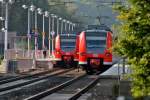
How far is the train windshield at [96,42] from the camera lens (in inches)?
1469

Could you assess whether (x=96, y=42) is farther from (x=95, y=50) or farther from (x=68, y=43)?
(x=68, y=43)

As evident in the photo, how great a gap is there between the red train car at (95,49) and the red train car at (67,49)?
32.3 ft

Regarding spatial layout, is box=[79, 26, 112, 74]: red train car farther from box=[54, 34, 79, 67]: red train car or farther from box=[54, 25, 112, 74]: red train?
box=[54, 34, 79, 67]: red train car

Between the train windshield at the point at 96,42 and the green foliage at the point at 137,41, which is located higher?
the train windshield at the point at 96,42

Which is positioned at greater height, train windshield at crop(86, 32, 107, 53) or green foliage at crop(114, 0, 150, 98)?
train windshield at crop(86, 32, 107, 53)

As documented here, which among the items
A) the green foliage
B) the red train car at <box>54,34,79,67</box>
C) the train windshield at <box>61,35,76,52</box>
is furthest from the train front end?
the green foliage

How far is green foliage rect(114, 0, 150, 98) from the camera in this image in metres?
8.39

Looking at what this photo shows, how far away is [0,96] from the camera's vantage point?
22141mm

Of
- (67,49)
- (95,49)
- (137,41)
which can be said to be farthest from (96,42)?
(137,41)

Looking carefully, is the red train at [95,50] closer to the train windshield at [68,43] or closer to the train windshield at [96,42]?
the train windshield at [96,42]

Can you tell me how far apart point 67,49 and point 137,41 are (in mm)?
39639

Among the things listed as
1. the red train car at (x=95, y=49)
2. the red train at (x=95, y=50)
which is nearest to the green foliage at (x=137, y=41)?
the red train at (x=95, y=50)

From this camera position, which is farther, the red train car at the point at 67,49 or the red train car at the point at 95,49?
the red train car at the point at 67,49

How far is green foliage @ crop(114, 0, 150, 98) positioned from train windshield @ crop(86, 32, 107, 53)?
28491mm
